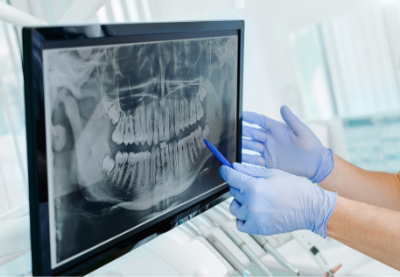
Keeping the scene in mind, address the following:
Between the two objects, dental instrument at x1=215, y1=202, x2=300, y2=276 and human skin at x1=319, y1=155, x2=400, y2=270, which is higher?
human skin at x1=319, y1=155, x2=400, y2=270

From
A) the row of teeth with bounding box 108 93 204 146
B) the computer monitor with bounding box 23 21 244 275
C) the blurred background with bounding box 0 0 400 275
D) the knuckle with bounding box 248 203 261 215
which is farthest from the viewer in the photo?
the blurred background with bounding box 0 0 400 275

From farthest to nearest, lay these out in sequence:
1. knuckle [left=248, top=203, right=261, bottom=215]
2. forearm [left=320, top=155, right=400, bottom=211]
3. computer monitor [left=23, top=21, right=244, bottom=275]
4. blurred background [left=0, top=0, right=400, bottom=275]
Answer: forearm [left=320, top=155, right=400, bottom=211] < blurred background [left=0, top=0, right=400, bottom=275] < knuckle [left=248, top=203, right=261, bottom=215] < computer monitor [left=23, top=21, right=244, bottom=275]

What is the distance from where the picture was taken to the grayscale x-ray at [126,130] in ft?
2.01

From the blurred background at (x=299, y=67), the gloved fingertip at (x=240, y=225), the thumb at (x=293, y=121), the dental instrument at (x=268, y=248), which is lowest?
the dental instrument at (x=268, y=248)

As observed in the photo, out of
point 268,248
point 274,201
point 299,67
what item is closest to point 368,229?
point 274,201

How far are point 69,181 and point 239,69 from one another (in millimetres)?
558

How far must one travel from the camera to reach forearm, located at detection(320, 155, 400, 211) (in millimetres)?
1274

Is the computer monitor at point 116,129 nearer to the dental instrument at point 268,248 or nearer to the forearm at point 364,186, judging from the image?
the dental instrument at point 268,248

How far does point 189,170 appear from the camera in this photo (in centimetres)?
90

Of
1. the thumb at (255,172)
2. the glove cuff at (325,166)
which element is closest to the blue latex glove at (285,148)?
the glove cuff at (325,166)

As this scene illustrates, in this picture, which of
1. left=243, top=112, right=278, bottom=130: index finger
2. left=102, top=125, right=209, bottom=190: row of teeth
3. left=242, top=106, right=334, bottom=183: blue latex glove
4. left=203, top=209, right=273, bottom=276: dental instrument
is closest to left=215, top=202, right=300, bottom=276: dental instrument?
left=203, top=209, right=273, bottom=276: dental instrument

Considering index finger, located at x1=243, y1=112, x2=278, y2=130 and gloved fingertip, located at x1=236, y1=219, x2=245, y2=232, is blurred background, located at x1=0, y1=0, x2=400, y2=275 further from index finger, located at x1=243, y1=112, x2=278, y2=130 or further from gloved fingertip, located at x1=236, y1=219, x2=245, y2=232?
gloved fingertip, located at x1=236, y1=219, x2=245, y2=232

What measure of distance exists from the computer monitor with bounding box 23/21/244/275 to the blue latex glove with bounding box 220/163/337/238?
9cm

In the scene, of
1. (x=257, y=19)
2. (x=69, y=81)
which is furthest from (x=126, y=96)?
(x=257, y=19)
